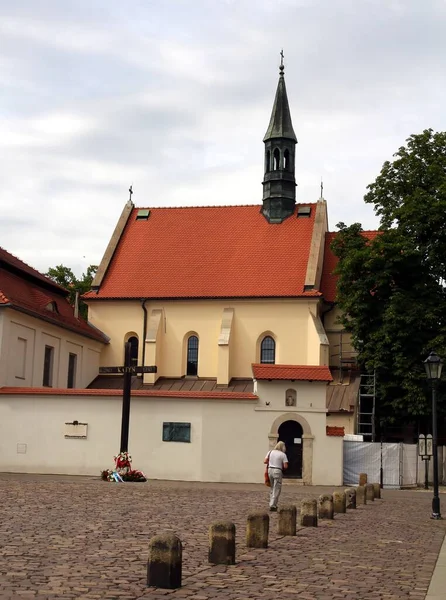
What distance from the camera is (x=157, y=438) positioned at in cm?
3522

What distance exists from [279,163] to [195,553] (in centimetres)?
4116

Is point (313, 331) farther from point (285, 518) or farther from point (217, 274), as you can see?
point (285, 518)

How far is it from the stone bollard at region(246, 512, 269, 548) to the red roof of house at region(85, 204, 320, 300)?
32.3 meters

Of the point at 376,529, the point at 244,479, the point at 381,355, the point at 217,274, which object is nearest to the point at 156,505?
the point at 376,529

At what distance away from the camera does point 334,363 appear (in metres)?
45.7

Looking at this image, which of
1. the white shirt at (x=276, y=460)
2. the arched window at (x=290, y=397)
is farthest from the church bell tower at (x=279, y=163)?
the white shirt at (x=276, y=460)

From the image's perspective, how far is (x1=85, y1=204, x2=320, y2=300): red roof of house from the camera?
154ft

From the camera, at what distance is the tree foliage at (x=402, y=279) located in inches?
1571

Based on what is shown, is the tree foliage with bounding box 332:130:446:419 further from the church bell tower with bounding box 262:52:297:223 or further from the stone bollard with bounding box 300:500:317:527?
the stone bollard with bounding box 300:500:317:527

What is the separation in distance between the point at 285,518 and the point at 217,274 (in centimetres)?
3345

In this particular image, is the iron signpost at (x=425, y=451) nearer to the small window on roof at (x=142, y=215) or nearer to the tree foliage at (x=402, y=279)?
the tree foliage at (x=402, y=279)

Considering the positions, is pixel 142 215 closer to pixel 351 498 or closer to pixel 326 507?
pixel 351 498

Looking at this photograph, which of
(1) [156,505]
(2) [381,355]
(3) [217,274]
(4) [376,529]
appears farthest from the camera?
(3) [217,274]

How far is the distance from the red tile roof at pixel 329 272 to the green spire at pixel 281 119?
6640 mm
